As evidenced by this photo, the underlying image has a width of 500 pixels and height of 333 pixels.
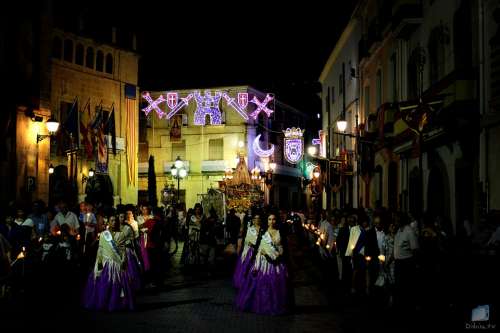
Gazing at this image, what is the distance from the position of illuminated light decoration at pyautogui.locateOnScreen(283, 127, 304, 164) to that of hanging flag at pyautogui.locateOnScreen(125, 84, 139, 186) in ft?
32.0

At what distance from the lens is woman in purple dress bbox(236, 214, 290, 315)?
1280 cm

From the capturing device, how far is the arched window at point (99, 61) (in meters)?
43.4

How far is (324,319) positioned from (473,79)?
808 cm

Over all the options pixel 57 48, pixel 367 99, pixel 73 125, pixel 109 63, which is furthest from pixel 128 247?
pixel 109 63

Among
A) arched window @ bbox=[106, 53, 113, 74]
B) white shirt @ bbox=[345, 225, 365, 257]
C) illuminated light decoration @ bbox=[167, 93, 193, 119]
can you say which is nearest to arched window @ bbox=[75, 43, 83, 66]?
arched window @ bbox=[106, 53, 113, 74]

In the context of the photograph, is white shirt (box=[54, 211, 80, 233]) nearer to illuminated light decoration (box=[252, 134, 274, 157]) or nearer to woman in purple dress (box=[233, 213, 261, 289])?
woman in purple dress (box=[233, 213, 261, 289])

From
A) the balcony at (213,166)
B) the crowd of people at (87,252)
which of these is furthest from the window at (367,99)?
the balcony at (213,166)

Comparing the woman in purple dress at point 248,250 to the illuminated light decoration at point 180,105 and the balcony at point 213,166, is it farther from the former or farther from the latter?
the balcony at point 213,166

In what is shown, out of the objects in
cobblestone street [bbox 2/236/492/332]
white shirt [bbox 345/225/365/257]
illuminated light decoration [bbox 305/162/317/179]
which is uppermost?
illuminated light decoration [bbox 305/162/317/179]

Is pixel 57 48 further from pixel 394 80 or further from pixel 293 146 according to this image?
pixel 394 80

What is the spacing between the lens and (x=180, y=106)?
61125 millimetres

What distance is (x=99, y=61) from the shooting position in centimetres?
4369

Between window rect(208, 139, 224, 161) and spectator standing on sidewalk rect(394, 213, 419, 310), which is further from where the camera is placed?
window rect(208, 139, 224, 161)

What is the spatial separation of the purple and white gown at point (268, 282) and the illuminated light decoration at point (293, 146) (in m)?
30.1
